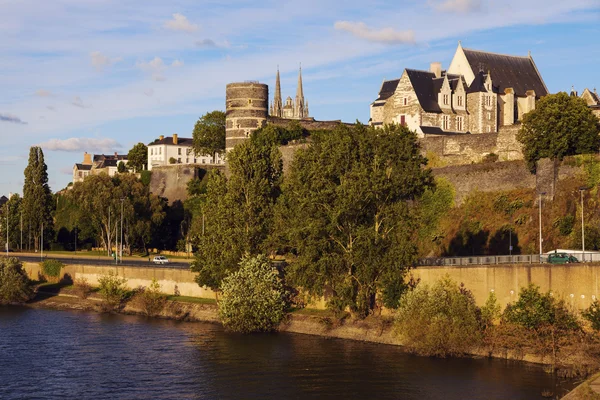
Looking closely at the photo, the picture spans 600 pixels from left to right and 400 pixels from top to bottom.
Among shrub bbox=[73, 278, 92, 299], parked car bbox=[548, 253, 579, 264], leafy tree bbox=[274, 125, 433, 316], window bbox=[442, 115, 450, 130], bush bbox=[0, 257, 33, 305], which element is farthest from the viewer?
window bbox=[442, 115, 450, 130]

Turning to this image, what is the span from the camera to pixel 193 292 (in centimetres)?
6644

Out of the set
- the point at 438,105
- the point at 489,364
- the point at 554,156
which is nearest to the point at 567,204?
the point at 554,156

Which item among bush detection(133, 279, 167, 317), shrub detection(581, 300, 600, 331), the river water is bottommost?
the river water

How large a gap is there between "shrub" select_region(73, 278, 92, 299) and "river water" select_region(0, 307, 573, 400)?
16163 mm

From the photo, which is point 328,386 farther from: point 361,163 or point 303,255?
point 361,163

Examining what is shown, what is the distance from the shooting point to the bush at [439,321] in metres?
46.2

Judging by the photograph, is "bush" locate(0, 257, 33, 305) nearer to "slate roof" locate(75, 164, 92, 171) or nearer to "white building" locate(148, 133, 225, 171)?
"white building" locate(148, 133, 225, 171)

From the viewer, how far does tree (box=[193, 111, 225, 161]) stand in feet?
384

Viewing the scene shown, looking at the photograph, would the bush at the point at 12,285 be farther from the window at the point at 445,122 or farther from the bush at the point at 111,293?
the window at the point at 445,122

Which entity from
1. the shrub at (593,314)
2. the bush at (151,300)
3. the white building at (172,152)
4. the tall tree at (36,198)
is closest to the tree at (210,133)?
the white building at (172,152)

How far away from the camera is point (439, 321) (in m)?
46.4

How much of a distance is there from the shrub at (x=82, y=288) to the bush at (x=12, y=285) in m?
3.86

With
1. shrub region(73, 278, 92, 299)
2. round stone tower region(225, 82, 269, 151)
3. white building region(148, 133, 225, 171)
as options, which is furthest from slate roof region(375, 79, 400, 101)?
shrub region(73, 278, 92, 299)

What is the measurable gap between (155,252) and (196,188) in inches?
375
